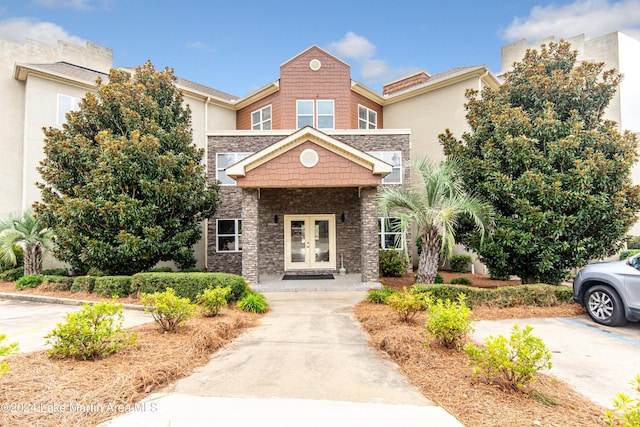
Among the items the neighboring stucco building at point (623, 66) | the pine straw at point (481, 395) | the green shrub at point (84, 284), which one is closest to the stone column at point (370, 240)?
the pine straw at point (481, 395)

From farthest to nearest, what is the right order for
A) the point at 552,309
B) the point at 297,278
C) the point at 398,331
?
the point at 297,278, the point at 552,309, the point at 398,331

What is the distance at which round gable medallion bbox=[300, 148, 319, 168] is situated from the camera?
1109 cm

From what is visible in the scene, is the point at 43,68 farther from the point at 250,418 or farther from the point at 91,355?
the point at 250,418

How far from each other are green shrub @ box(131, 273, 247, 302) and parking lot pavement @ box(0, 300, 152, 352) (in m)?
0.89

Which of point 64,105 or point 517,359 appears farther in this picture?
point 64,105

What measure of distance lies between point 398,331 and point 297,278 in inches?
296

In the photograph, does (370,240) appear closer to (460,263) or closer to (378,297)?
(378,297)

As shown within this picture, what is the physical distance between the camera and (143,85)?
36.9ft

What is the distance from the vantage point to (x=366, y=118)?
59.4 ft

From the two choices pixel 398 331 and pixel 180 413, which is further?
pixel 398 331

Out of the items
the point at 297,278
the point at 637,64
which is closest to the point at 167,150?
the point at 297,278

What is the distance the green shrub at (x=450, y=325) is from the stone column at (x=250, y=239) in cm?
745

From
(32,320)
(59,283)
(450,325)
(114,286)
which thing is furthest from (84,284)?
(450,325)

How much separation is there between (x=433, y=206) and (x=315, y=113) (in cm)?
906
